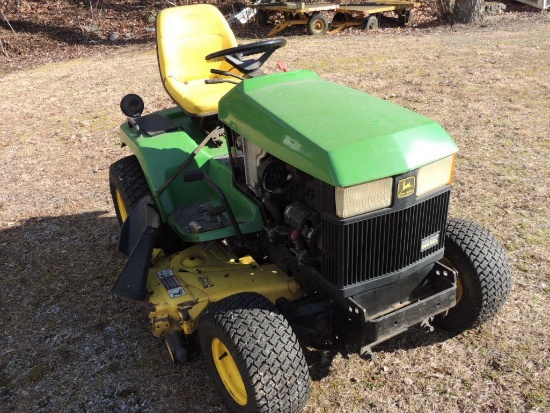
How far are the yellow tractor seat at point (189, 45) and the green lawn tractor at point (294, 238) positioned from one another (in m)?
0.46

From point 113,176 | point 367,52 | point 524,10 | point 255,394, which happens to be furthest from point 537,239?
point 524,10

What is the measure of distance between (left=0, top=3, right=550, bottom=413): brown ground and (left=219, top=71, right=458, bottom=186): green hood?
3.74 ft

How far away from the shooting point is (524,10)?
12.6 metres

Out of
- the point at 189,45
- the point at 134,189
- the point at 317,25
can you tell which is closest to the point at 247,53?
the point at 189,45

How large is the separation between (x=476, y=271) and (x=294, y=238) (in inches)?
35.5

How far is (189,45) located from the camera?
3.82 metres

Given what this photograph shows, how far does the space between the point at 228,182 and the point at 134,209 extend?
55cm

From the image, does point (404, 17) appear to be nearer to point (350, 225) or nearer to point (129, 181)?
point (129, 181)

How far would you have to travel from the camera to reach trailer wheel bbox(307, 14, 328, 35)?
440 inches

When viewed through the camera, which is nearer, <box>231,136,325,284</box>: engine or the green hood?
the green hood

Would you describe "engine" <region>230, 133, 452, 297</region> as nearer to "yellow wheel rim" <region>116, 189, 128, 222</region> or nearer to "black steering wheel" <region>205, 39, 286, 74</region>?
"black steering wheel" <region>205, 39, 286, 74</region>

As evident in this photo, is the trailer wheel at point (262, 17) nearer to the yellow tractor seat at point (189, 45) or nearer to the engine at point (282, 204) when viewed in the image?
the yellow tractor seat at point (189, 45)

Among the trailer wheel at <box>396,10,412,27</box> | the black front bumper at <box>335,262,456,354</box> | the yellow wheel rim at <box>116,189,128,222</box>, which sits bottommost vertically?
the trailer wheel at <box>396,10,412,27</box>

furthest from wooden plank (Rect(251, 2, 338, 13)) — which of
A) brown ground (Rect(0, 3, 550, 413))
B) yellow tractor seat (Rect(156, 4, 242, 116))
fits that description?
yellow tractor seat (Rect(156, 4, 242, 116))
